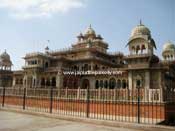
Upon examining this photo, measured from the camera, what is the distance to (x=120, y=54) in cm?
4469

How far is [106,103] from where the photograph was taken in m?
15.8

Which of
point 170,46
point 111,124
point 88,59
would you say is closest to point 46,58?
point 88,59

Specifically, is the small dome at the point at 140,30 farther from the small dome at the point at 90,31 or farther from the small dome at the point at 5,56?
the small dome at the point at 5,56

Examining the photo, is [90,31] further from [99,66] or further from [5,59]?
[5,59]

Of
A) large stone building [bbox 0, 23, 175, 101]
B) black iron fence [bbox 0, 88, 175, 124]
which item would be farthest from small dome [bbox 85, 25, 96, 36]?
black iron fence [bbox 0, 88, 175, 124]

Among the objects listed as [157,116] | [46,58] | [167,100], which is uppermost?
[46,58]

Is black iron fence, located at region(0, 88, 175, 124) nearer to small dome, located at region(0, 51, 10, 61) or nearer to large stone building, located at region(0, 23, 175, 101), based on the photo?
large stone building, located at region(0, 23, 175, 101)

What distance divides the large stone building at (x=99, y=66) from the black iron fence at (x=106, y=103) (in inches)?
407

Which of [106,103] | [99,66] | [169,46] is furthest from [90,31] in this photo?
[106,103]

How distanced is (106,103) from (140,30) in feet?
65.9

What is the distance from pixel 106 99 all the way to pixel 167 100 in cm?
428

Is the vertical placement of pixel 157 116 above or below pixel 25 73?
below

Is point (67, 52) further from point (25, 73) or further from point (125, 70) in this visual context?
point (125, 70)

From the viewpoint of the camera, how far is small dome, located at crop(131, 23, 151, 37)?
32941 millimetres
